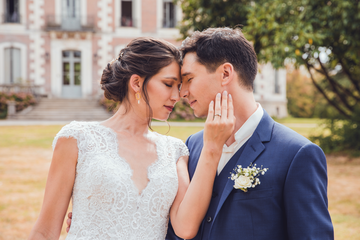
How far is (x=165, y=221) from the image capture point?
95.6 inches

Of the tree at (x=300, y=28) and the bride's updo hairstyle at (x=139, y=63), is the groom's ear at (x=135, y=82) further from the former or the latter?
the tree at (x=300, y=28)

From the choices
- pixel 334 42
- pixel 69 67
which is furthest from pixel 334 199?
pixel 69 67

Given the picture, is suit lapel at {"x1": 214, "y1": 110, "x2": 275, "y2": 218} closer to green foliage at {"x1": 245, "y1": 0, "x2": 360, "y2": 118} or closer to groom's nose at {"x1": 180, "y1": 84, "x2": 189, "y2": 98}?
groom's nose at {"x1": 180, "y1": 84, "x2": 189, "y2": 98}

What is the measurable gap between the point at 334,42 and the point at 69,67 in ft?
65.9

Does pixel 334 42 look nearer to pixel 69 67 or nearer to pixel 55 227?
pixel 55 227

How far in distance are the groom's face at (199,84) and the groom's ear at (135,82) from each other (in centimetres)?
34

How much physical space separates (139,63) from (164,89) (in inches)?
10.9

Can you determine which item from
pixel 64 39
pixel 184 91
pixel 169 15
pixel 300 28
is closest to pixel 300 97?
pixel 169 15

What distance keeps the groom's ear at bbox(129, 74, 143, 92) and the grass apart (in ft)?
12.4

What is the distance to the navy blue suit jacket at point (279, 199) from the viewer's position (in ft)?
6.10

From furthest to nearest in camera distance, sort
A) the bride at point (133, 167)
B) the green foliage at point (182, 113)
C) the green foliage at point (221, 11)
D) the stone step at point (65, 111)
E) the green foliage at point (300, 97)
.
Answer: the green foliage at point (300, 97) < the green foliage at point (182, 113) < the stone step at point (65, 111) < the green foliage at point (221, 11) < the bride at point (133, 167)

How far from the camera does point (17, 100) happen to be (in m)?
21.0

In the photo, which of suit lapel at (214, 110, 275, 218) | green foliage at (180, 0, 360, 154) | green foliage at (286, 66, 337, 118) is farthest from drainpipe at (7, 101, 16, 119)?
green foliage at (286, 66, 337, 118)

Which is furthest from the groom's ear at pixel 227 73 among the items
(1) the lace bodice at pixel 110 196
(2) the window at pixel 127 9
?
(2) the window at pixel 127 9
